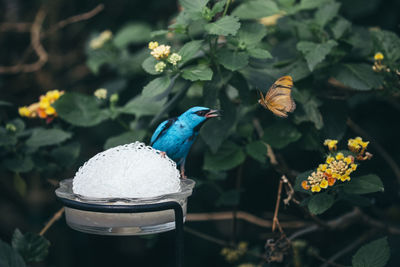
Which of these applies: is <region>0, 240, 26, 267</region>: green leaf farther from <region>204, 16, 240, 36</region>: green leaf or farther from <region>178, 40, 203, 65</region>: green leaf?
<region>204, 16, 240, 36</region>: green leaf

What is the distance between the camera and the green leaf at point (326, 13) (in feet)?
6.12

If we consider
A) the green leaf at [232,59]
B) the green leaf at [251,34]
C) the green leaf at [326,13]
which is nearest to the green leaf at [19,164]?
the green leaf at [232,59]

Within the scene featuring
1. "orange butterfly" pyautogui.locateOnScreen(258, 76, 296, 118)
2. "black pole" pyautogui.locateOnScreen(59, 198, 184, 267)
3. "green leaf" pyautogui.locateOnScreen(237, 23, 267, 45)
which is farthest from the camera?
"green leaf" pyautogui.locateOnScreen(237, 23, 267, 45)

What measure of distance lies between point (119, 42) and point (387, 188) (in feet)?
5.30

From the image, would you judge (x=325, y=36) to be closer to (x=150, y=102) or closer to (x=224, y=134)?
(x=224, y=134)

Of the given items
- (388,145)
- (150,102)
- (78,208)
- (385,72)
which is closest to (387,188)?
(385,72)

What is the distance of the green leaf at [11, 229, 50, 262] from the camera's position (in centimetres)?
163

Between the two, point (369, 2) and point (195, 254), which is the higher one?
point (369, 2)

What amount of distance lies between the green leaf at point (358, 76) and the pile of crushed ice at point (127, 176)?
85cm

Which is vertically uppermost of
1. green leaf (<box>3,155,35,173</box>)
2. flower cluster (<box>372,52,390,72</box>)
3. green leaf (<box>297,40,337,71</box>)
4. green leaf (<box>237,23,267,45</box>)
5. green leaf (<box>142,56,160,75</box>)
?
green leaf (<box>142,56,160,75</box>)

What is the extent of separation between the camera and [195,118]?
1.35 meters

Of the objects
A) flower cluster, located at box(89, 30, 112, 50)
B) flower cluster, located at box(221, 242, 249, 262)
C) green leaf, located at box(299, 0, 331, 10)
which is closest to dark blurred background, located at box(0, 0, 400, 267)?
flower cluster, located at box(89, 30, 112, 50)

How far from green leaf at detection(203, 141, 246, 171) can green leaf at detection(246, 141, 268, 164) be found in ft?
0.15

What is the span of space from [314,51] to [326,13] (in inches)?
10.1
